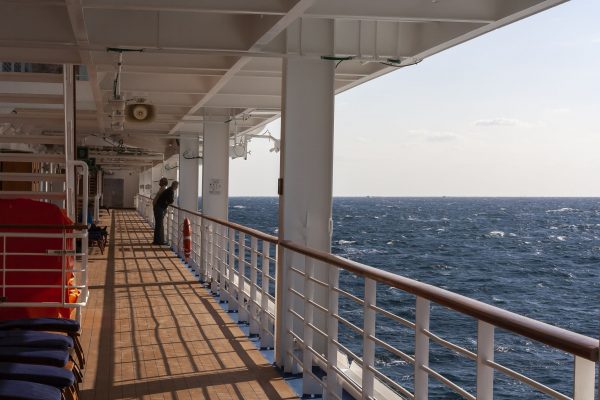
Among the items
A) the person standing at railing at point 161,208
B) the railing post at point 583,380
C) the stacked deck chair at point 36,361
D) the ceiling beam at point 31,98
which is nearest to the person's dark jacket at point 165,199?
the person standing at railing at point 161,208

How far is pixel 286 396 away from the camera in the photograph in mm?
3596

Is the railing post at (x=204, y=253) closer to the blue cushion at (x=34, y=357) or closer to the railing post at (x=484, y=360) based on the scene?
the blue cushion at (x=34, y=357)

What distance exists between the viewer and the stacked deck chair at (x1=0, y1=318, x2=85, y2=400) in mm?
2518

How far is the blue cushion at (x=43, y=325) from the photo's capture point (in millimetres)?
3549

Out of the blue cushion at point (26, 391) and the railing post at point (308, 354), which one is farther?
the railing post at point (308, 354)

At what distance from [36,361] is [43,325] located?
67 centimetres

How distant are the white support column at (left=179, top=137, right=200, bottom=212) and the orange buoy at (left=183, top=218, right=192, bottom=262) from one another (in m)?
1.74

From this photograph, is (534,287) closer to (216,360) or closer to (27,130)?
(27,130)

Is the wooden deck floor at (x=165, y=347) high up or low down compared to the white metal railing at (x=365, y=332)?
down

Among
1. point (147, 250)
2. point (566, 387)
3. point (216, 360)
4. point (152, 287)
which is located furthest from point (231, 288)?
point (566, 387)

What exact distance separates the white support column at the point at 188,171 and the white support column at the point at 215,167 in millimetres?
2124

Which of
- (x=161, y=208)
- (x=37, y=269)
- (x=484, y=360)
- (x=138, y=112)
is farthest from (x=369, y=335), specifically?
(x=161, y=208)

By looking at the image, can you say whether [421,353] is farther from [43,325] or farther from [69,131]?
[69,131]

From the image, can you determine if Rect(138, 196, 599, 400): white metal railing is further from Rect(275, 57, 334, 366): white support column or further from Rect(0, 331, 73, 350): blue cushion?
Rect(0, 331, 73, 350): blue cushion
